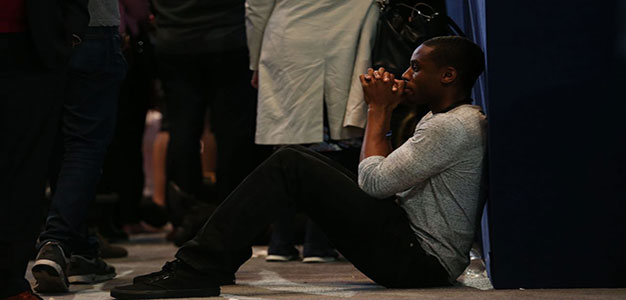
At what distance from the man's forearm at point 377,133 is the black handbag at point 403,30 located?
651 mm

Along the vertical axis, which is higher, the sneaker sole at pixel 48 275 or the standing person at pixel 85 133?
the standing person at pixel 85 133

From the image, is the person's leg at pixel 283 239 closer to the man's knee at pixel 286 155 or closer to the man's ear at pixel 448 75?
the man's knee at pixel 286 155

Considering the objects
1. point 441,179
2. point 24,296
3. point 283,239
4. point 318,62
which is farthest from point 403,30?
point 24,296

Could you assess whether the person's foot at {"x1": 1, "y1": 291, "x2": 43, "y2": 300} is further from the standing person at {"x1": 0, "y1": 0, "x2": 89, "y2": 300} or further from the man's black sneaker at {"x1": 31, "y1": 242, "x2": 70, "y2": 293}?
the man's black sneaker at {"x1": 31, "y1": 242, "x2": 70, "y2": 293}

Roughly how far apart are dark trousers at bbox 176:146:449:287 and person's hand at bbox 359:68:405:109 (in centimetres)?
27

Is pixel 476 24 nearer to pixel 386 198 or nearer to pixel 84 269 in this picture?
pixel 386 198

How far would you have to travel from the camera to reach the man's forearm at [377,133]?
3.03m

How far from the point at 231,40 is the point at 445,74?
198 cm

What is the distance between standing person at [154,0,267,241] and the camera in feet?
15.9

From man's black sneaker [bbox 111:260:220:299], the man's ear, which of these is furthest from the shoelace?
the man's ear

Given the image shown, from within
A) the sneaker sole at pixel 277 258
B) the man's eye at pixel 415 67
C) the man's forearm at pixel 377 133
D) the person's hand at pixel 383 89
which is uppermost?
the man's eye at pixel 415 67

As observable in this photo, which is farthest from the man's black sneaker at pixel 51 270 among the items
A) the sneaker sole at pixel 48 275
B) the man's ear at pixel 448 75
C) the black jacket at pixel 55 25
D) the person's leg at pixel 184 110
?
the person's leg at pixel 184 110

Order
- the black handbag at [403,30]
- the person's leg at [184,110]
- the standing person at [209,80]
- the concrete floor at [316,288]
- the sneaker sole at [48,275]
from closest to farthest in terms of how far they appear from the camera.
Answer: the concrete floor at [316,288], the sneaker sole at [48,275], the black handbag at [403,30], the standing person at [209,80], the person's leg at [184,110]

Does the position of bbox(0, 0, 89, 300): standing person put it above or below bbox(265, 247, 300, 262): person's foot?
above
